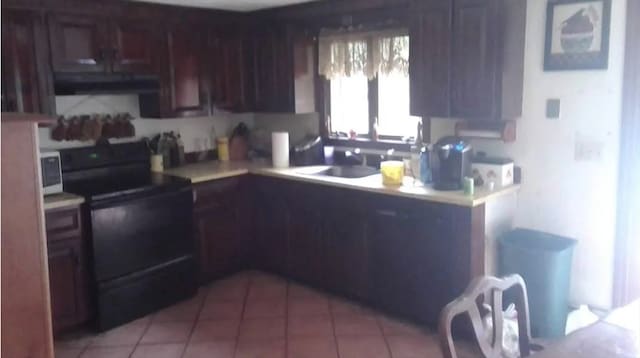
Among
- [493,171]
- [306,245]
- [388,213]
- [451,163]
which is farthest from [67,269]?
[493,171]

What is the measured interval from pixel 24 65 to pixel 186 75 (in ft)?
3.68

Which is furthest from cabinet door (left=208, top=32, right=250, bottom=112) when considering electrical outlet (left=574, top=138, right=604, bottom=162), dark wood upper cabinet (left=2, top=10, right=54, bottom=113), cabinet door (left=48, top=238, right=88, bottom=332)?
electrical outlet (left=574, top=138, right=604, bottom=162)

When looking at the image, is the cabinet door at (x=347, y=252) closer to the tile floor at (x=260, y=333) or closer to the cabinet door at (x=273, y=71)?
the tile floor at (x=260, y=333)

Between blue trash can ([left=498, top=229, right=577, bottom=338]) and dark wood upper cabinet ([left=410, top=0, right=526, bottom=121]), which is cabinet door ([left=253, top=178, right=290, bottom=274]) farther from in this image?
blue trash can ([left=498, top=229, right=577, bottom=338])

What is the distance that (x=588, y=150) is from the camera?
305 centimetres

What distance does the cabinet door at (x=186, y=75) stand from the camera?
4004 millimetres

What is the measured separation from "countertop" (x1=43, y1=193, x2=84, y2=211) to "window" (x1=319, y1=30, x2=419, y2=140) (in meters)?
2.02

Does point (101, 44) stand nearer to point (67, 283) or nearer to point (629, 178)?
point (67, 283)

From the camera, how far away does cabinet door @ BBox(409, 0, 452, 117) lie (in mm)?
3254

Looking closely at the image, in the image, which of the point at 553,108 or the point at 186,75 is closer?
the point at 553,108

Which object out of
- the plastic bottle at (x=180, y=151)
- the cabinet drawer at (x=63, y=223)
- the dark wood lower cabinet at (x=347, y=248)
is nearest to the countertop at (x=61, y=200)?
the cabinet drawer at (x=63, y=223)

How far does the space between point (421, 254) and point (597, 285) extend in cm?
100

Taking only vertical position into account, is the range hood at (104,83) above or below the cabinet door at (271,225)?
above

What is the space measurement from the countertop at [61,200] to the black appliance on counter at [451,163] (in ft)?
6.87
